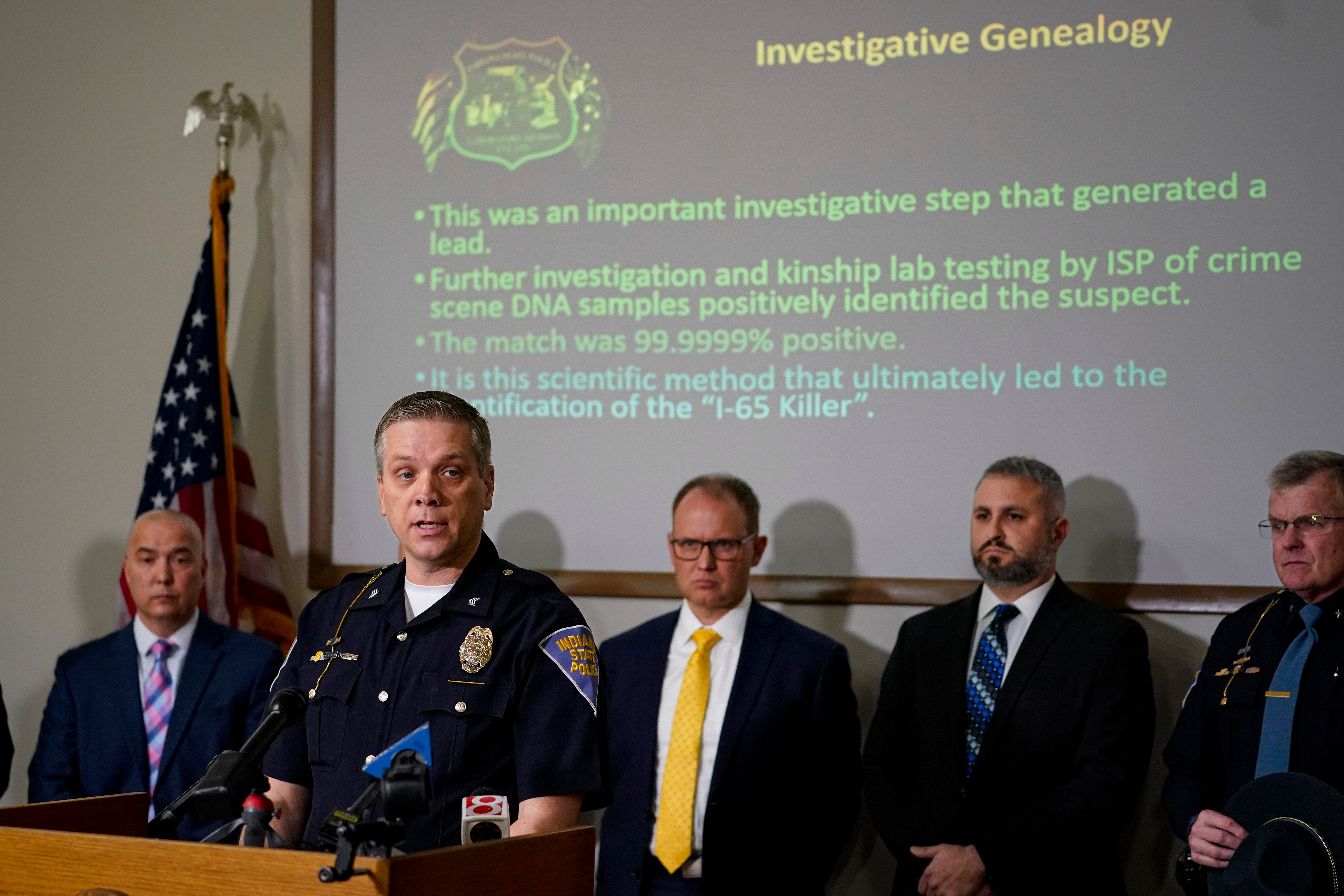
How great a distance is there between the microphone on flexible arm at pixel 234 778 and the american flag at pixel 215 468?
8.93ft

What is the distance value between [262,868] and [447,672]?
62 cm

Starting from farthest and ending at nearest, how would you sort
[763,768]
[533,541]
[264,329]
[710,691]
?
1. [264,329]
2. [533,541]
3. [710,691]
4. [763,768]

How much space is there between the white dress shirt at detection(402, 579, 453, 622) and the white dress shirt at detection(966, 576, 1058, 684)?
5.82 ft

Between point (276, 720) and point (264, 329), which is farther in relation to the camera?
point (264, 329)

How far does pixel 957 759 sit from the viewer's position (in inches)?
130

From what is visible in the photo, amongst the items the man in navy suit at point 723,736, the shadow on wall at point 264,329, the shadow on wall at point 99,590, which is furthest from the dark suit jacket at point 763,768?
the shadow on wall at point 99,590

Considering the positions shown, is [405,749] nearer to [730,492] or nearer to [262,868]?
[262,868]

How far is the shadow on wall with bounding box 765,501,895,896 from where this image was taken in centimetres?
397

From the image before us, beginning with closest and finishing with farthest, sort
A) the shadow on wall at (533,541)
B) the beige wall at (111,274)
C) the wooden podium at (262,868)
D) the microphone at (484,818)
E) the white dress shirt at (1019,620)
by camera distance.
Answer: the wooden podium at (262,868), the microphone at (484,818), the white dress shirt at (1019,620), the shadow on wall at (533,541), the beige wall at (111,274)

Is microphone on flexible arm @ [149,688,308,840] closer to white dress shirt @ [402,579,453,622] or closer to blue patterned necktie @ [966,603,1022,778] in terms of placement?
white dress shirt @ [402,579,453,622]

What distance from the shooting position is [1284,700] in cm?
294

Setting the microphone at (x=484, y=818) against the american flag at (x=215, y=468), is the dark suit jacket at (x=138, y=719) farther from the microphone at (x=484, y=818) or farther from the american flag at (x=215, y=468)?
the microphone at (x=484, y=818)

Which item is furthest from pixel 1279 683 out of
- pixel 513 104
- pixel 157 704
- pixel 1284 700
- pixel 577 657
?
pixel 157 704

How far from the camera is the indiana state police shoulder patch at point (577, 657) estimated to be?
6.83 feet
